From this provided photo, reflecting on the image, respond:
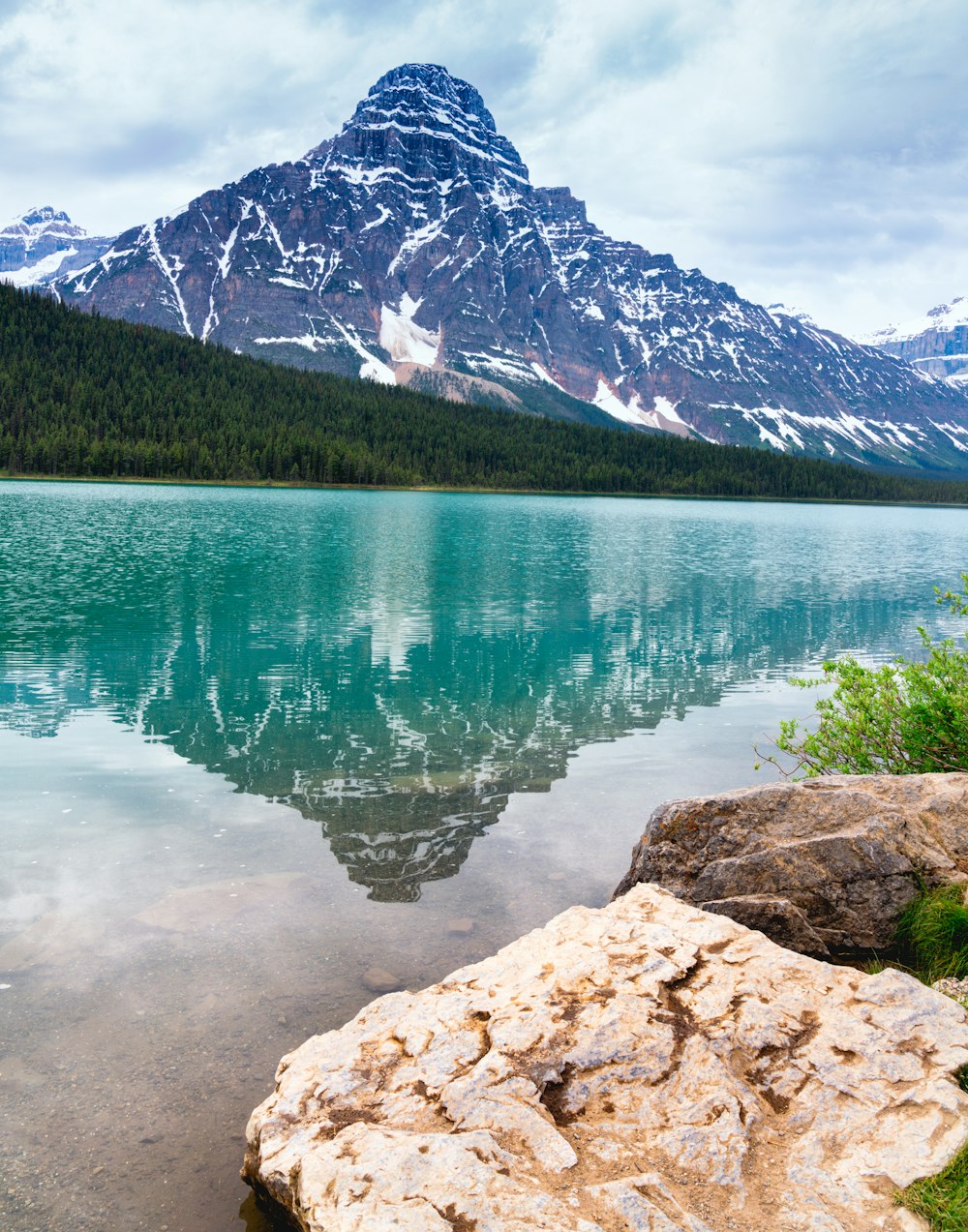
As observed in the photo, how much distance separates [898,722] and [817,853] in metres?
5.73

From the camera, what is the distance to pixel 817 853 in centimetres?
920

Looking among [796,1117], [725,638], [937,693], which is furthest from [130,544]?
[796,1117]

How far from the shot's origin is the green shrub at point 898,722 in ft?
42.9

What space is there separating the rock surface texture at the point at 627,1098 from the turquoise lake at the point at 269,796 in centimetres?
148

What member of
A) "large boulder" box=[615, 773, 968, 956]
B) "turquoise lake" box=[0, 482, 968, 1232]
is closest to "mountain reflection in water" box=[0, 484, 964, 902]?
"turquoise lake" box=[0, 482, 968, 1232]

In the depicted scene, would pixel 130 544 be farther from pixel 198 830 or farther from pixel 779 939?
pixel 779 939

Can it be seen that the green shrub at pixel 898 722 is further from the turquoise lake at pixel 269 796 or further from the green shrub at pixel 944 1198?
the green shrub at pixel 944 1198

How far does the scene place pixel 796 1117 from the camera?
555 cm

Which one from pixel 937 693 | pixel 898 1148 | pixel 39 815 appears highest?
pixel 937 693

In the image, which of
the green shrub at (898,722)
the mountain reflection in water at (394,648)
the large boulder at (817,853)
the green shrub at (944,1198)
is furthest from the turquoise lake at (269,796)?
the green shrub at (944,1198)

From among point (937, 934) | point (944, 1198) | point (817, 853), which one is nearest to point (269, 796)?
point (817, 853)

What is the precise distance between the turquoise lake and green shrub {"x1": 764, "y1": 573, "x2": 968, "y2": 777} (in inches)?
125

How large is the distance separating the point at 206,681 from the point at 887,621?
32386mm

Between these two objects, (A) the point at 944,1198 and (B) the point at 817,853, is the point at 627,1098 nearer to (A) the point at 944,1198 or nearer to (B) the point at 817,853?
(A) the point at 944,1198
